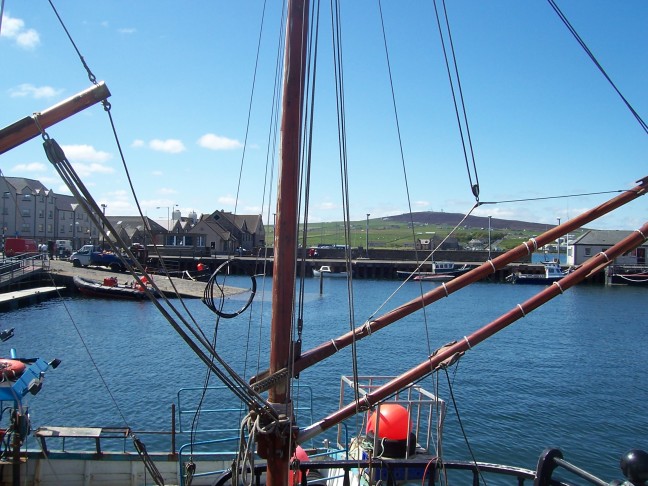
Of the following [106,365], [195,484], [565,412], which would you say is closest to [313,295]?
[106,365]

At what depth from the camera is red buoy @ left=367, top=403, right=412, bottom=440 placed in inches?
459

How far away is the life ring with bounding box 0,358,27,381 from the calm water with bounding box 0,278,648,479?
5.25m

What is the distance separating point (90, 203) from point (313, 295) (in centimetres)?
6907

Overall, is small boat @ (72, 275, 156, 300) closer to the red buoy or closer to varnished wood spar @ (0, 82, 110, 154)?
the red buoy

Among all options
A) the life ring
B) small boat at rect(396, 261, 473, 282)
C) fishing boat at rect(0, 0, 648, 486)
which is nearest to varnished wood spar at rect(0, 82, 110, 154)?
fishing boat at rect(0, 0, 648, 486)

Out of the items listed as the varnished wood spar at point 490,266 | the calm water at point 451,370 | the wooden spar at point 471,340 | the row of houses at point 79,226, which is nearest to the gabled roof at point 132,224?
the row of houses at point 79,226

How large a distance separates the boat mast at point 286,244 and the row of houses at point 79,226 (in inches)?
3798

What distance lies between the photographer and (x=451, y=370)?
29.9 metres

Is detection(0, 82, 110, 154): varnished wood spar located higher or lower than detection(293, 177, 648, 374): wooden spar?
higher

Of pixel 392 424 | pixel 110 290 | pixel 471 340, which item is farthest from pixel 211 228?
pixel 471 340

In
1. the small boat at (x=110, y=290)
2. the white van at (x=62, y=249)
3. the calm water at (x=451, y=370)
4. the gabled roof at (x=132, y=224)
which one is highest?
the gabled roof at (x=132, y=224)

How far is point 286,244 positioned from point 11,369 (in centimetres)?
860

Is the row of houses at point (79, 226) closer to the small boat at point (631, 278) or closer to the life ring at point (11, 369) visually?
the small boat at point (631, 278)

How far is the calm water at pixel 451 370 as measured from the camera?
21688mm
